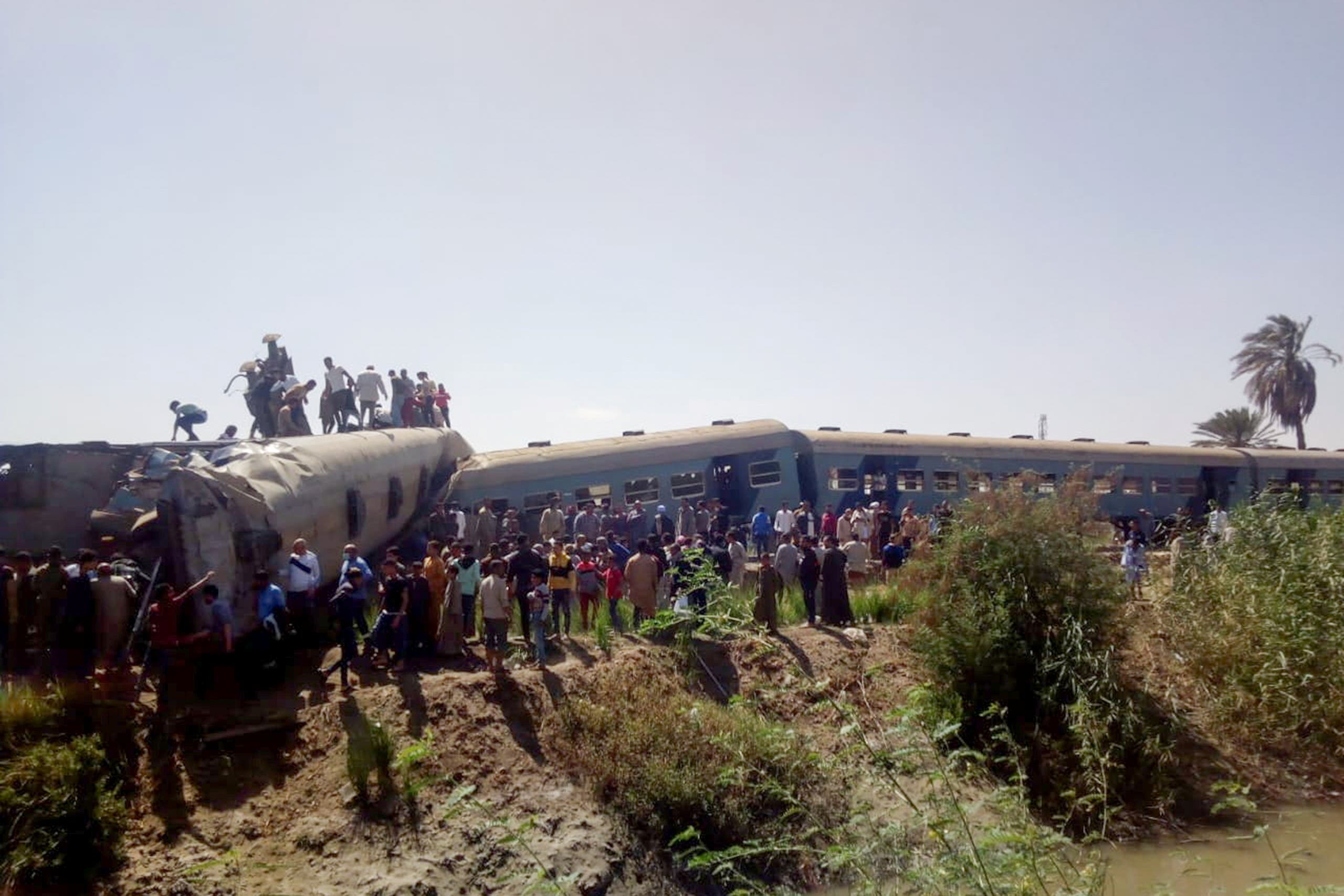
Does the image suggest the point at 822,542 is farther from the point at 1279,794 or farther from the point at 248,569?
the point at 248,569

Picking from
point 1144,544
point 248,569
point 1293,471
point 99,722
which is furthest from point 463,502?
point 1293,471

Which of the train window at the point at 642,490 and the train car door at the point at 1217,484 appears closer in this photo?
the train window at the point at 642,490

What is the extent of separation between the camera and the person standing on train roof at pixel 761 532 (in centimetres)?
1888

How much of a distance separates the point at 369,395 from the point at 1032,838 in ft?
53.2

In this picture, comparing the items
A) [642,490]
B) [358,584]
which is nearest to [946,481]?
[642,490]

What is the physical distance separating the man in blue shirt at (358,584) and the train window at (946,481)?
14862 millimetres

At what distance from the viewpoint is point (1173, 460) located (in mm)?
25531

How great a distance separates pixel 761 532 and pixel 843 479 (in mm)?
4684

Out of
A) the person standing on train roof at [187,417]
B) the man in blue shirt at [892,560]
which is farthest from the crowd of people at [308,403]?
the man in blue shirt at [892,560]

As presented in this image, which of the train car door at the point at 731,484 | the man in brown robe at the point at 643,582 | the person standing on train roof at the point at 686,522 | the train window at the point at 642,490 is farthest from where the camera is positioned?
the train car door at the point at 731,484

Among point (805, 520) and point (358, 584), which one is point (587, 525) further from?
point (358, 584)

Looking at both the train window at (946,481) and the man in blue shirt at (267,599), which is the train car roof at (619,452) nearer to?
the train window at (946,481)

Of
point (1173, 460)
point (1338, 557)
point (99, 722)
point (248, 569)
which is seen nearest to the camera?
point (99, 722)

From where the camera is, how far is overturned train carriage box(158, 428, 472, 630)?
10.8m
